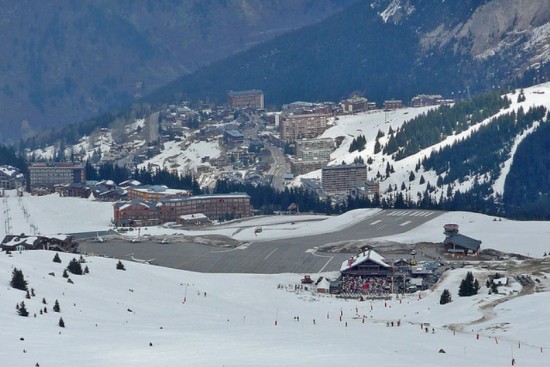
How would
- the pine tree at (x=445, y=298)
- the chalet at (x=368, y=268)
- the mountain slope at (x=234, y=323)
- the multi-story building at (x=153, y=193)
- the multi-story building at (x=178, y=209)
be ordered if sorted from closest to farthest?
the mountain slope at (x=234, y=323)
the pine tree at (x=445, y=298)
the chalet at (x=368, y=268)
the multi-story building at (x=178, y=209)
the multi-story building at (x=153, y=193)

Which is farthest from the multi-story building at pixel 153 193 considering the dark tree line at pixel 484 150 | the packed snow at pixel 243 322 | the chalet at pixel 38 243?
the packed snow at pixel 243 322

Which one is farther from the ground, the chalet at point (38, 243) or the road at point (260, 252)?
the chalet at point (38, 243)

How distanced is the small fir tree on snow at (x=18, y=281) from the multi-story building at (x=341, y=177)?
106464 millimetres

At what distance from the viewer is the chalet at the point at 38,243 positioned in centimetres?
10612

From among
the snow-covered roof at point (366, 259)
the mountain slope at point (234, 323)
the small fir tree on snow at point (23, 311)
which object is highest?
the snow-covered roof at point (366, 259)

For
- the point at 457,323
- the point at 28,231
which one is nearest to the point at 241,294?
the point at 457,323

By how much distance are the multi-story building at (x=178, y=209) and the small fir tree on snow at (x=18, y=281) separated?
75.1 m

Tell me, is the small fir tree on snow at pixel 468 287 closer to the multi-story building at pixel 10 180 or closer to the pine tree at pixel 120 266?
the pine tree at pixel 120 266

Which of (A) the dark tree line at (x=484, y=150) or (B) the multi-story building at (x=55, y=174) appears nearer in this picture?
(A) the dark tree line at (x=484, y=150)

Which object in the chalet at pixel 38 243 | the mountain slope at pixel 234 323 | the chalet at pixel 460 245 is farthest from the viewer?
the chalet at pixel 460 245

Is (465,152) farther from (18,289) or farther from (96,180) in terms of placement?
(18,289)

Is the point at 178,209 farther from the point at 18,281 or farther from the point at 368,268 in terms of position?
the point at 18,281

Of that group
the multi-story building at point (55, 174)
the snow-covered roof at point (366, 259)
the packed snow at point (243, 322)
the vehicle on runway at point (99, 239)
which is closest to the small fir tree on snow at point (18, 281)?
the packed snow at point (243, 322)

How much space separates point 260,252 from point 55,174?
253ft
